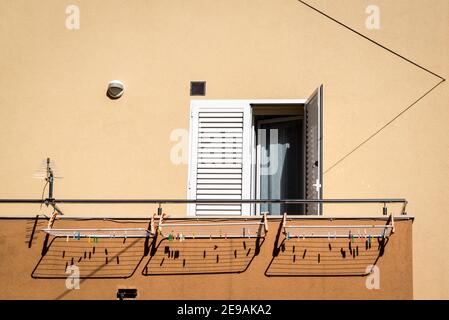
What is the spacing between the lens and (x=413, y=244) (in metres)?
8.48

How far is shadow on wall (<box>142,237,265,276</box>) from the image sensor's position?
7.79m

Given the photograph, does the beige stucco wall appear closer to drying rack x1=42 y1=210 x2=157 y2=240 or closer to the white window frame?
the white window frame

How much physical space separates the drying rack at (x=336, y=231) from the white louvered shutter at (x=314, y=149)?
519mm

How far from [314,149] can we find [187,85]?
1885 millimetres

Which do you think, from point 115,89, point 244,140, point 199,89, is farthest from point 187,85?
point 244,140

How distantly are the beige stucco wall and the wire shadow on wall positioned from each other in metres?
0.98

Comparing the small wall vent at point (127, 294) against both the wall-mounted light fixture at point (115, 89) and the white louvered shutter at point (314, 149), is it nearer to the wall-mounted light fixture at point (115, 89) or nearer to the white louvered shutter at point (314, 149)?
the white louvered shutter at point (314, 149)

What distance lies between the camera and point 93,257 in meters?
7.93

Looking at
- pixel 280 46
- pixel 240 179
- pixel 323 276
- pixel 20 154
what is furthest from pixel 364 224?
pixel 20 154

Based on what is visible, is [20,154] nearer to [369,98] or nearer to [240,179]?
[240,179]

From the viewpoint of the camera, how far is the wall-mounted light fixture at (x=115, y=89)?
9.07m

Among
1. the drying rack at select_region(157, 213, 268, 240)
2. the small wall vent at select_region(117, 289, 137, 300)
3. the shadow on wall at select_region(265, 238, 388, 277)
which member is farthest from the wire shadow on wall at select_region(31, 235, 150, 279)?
the shadow on wall at select_region(265, 238, 388, 277)

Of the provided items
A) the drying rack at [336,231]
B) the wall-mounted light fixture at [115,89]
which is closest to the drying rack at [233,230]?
the drying rack at [336,231]

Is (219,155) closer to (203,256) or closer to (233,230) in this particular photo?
(233,230)
